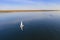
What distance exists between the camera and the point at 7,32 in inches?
175

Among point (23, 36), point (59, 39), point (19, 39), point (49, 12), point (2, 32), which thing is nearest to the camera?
point (59, 39)

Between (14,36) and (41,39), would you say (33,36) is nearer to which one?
(41,39)

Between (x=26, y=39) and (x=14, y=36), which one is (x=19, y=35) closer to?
(x=14, y=36)

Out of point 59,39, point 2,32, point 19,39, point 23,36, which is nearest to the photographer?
point 59,39

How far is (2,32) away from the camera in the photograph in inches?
174

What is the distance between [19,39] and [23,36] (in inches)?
11.5

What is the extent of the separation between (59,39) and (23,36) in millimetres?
1342

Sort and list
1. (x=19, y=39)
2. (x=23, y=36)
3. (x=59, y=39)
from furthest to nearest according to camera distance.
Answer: (x=23, y=36)
(x=19, y=39)
(x=59, y=39)

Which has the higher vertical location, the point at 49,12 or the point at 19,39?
the point at 49,12

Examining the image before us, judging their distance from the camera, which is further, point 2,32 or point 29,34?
point 2,32

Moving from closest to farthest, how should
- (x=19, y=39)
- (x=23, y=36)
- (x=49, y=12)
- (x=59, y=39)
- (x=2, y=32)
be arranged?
(x=59, y=39) < (x=19, y=39) < (x=23, y=36) < (x=2, y=32) < (x=49, y=12)

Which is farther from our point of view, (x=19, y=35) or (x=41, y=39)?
(x=19, y=35)

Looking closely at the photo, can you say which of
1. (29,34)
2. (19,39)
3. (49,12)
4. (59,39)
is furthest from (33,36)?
(49,12)

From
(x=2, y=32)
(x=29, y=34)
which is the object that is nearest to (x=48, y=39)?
(x=29, y=34)
